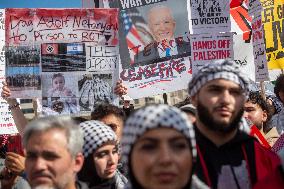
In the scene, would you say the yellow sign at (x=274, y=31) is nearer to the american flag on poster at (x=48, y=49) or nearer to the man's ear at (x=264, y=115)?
the man's ear at (x=264, y=115)

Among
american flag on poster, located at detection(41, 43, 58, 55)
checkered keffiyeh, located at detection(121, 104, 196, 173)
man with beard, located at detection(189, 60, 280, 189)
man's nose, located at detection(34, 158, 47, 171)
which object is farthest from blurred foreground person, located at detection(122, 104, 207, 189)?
american flag on poster, located at detection(41, 43, 58, 55)

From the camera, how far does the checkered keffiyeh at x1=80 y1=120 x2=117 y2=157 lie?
3.50 meters

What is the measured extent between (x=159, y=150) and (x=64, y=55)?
3458 mm

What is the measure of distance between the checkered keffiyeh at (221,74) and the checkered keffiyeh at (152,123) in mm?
697

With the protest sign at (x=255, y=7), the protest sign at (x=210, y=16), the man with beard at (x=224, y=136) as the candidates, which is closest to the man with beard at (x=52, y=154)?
the man with beard at (x=224, y=136)

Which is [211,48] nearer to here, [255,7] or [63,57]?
[255,7]

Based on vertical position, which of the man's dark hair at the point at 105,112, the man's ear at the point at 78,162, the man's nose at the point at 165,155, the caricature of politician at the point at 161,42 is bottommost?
the man's ear at the point at 78,162

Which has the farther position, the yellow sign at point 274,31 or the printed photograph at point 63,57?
the yellow sign at point 274,31

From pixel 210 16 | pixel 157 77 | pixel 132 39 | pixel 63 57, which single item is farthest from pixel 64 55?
pixel 210 16

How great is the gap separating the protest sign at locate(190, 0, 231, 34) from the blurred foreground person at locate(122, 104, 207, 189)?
4.10m

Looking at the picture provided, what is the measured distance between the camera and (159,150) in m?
2.29

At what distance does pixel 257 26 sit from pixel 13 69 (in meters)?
3.19

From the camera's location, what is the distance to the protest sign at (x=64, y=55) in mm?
5324

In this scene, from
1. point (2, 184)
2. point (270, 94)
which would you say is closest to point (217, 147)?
point (2, 184)
